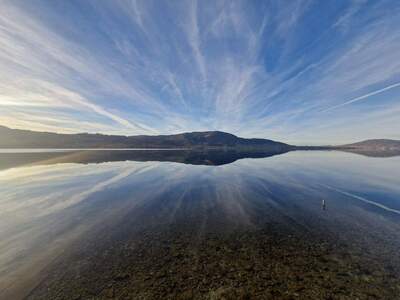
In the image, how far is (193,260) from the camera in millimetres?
10258

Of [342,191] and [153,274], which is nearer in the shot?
[153,274]

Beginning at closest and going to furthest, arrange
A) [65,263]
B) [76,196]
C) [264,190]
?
[65,263] < [76,196] < [264,190]

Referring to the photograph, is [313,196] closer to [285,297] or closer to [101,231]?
[285,297]

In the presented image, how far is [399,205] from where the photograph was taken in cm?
2017

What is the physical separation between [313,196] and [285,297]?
1914 centimetres

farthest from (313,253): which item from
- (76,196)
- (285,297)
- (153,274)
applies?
(76,196)

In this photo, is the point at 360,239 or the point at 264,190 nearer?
the point at 360,239

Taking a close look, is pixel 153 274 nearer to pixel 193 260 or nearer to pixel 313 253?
pixel 193 260

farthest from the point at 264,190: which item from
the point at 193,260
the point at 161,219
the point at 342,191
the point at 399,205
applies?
the point at 193,260

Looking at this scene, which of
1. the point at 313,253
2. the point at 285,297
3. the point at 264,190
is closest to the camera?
the point at 285,297

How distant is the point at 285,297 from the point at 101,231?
42.8ft

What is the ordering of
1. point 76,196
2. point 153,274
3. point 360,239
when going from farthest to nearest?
point 76,196 → point 360,239 → point 153,274

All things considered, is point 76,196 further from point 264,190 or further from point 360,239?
point 360,239

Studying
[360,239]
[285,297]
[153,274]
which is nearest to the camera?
[285,297]
